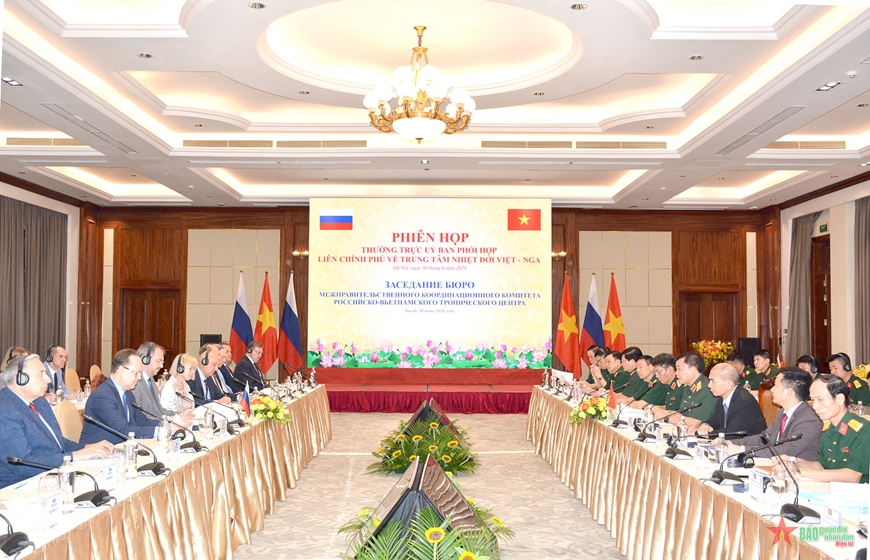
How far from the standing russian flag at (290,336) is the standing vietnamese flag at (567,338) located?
3.83m

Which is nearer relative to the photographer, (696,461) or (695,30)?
(696,461)

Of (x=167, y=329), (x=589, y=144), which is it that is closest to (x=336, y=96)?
(x=589, y=144)

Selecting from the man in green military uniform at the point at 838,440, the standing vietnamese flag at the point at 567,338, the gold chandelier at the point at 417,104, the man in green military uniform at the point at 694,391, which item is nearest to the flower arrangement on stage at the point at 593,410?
the man in green military uniform at the point at 694,391

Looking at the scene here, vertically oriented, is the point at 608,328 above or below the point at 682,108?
below

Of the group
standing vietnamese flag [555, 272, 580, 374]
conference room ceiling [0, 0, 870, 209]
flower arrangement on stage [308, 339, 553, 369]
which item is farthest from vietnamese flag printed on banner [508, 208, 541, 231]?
flower arrangement on stage [308, 339, 553, 369]

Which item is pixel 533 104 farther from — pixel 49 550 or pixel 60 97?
pixel 49 550

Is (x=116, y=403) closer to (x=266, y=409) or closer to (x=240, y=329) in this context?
(x=266, y=409)

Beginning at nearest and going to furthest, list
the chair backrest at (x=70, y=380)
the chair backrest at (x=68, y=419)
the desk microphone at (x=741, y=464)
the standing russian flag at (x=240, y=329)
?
the desk microphone at (x=741, y=464)
the chair backrest at (x=68, y=419)
the chair backrest at (x=70, y=380)
the standing russian flag at (x=240, y=329)

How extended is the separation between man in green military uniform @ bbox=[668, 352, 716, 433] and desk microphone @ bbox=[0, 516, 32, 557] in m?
3.84

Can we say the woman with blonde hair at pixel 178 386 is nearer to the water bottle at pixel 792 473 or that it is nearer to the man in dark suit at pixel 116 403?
the man in dark suit at pixel 116 403

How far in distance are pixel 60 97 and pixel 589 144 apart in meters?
5.37

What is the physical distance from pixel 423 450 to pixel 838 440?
138 inches

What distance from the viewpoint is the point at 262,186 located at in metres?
11.3

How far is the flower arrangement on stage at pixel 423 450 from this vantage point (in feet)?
19.7
